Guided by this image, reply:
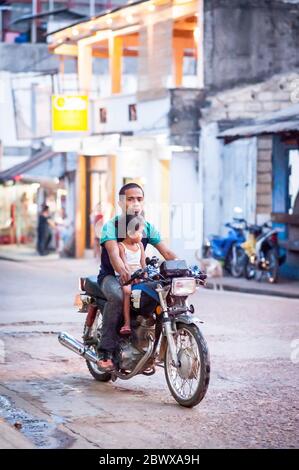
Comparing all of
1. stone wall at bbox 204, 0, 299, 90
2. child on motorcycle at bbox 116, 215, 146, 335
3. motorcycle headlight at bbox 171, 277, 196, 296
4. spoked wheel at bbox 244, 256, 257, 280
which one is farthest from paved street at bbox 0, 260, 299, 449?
stone wall at bbox 204, 0, 299, 90

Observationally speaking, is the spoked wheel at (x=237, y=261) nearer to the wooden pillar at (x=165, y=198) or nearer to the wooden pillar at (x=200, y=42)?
the wooden pillar at (x=165, y=198)

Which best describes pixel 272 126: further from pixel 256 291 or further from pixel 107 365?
pixel 107 365

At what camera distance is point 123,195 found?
9.91 meters

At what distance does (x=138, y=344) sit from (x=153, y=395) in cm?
45

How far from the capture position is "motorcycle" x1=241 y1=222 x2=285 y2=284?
2358 centimetres

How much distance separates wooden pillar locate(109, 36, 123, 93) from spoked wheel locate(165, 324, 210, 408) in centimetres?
2442

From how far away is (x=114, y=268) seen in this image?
957cm

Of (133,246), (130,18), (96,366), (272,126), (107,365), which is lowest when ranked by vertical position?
(96,366)

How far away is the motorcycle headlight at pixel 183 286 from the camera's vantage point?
355 inches

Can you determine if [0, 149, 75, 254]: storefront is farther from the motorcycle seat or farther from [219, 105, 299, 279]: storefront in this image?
the motorcycle seat

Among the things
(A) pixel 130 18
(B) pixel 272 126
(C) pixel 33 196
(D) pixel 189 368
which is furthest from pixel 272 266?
(C) pixel 33 196

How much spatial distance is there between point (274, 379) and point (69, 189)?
25906mm

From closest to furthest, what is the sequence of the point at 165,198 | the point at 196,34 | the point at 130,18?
the point at 196,34
the point at 165,198
the point at 130,18

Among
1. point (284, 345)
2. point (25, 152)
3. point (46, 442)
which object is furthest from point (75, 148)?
point (46, 442)
